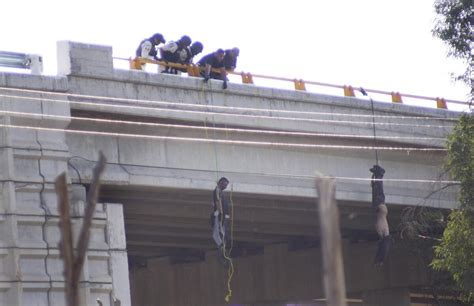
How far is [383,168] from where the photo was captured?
94.5ft

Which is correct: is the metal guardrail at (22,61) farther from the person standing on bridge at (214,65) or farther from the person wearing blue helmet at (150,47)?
the person standing on bridge at (214,65)

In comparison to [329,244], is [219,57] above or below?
above

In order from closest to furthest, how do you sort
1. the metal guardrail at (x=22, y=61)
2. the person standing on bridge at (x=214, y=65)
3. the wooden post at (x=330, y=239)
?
the wooden post at (x=330, y=239) → the metal guardrail at (x=22, y=61) → the person standing on bridge at (x=214, y=65)

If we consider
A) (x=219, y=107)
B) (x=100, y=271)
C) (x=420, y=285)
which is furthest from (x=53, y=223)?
(x=420, y=285)

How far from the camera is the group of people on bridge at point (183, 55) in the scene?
24.9m

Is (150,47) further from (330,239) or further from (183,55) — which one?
(330,239)

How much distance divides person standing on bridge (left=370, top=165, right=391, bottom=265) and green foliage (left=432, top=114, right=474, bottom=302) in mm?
1924

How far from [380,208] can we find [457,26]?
4133mm

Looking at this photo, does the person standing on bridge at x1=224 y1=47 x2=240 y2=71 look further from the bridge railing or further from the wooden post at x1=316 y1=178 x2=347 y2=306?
the wooden post at x1=316 y1=178 x2=347 y2=306

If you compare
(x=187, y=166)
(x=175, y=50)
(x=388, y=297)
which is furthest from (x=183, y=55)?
(x=388, y=297)

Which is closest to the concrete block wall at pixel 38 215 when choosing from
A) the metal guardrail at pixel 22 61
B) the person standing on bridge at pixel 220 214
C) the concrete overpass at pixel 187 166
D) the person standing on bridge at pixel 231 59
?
the concrete overpass at pixel 187 166

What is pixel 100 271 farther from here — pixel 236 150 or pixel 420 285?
pixel 420 285

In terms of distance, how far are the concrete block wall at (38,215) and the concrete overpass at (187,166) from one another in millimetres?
22

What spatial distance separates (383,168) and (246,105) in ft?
16.6
